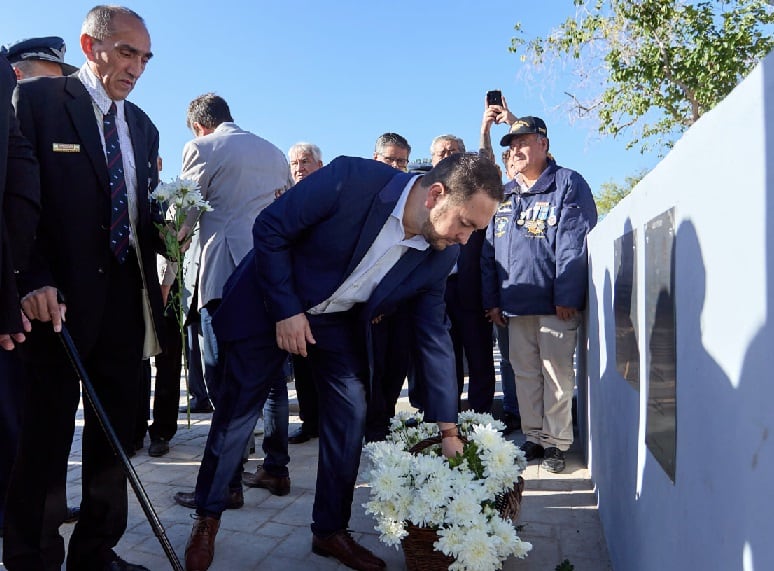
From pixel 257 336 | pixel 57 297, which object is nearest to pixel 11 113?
pixel 57 297

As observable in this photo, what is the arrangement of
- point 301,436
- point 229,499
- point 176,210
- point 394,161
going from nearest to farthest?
point 176,210
point 229,499
point 301,436
point 394,161

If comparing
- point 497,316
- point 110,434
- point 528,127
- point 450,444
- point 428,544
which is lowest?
point 428,544

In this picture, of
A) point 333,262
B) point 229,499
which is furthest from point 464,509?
point 229,499

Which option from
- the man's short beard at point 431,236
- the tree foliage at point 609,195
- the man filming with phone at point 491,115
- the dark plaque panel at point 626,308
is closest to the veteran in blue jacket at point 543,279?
the man filming with phone at point 491,115

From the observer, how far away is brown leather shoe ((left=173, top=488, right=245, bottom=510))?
333 cm

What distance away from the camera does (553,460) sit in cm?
396

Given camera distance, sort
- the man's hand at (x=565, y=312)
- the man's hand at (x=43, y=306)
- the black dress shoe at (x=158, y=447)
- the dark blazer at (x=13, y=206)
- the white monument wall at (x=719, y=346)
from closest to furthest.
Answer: the white monument wall at (x=719, y=346) → the dark blazer at (x=13, y=206) → the man's hand at (x=43, y=306) → the man's hand at (x=565, y=312) → the black dress shoe at (x=158, y=447)

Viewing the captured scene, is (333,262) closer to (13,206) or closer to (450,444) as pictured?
(450,444)

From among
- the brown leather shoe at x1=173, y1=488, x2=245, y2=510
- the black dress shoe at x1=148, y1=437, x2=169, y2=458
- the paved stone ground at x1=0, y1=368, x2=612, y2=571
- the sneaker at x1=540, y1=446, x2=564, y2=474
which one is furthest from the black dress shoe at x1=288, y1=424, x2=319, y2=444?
the sneaker at x1=540, y1=446, x2=564, y2=474

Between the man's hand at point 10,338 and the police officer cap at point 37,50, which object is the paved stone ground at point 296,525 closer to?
the man's hand at point 10,338

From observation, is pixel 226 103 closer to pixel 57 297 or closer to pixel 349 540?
pixel 57 297

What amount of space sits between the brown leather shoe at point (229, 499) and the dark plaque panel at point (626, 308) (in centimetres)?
197

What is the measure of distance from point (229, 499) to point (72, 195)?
175cm

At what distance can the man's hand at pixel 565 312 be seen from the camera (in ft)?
12.9
